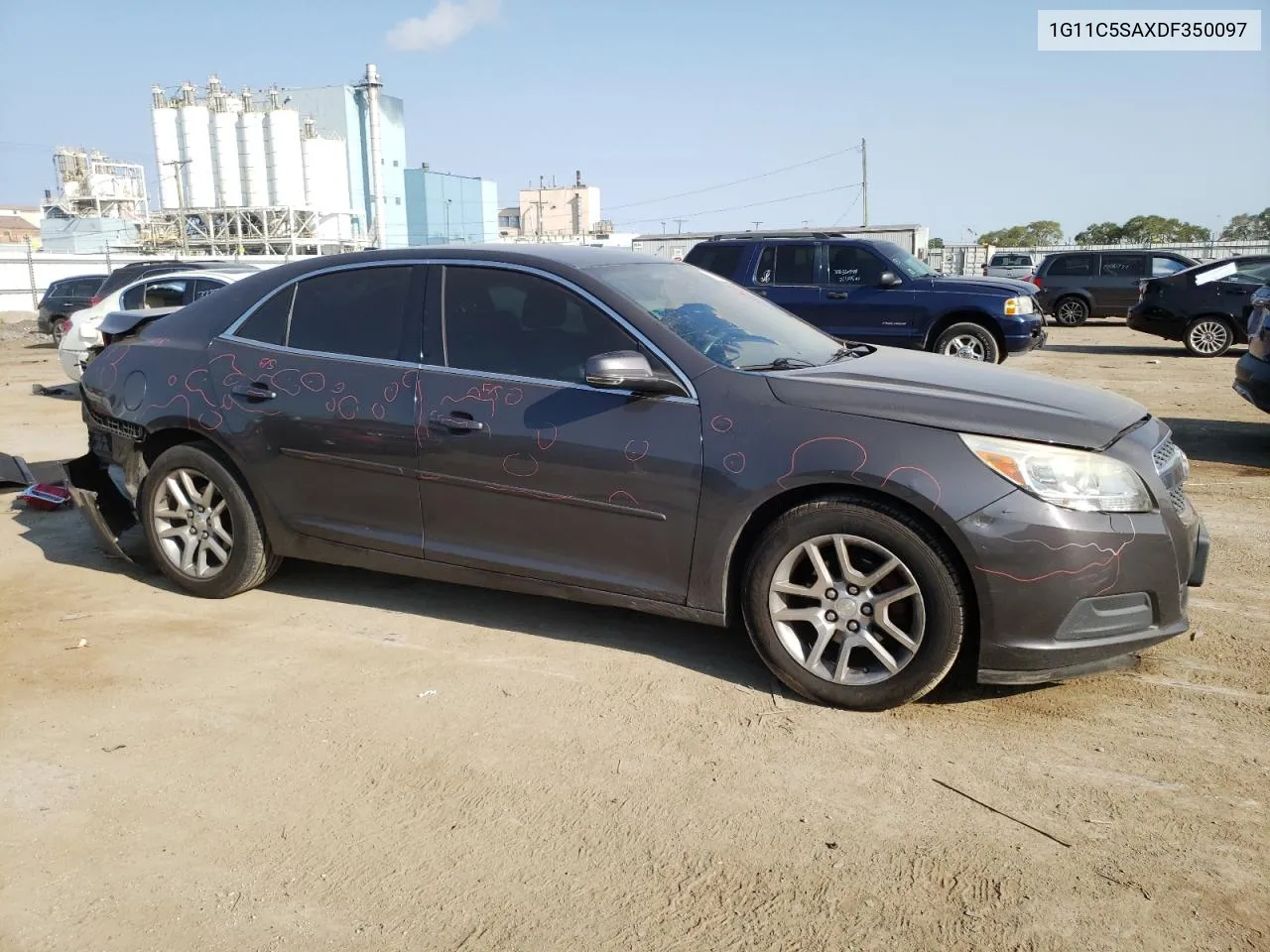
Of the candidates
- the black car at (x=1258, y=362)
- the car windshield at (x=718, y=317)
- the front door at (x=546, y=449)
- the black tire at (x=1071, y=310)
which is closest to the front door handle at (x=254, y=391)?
the front door at (x=546, y=449)

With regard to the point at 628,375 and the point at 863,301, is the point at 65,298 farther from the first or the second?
the point at 628,375

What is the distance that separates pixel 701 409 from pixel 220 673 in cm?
219

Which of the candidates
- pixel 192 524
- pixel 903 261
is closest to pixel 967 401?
pixel 192 524

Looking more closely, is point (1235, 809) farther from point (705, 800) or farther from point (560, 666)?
point (560, 666)

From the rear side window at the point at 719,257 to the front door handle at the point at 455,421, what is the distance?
30.2 feet

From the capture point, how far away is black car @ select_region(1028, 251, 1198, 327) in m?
22.2

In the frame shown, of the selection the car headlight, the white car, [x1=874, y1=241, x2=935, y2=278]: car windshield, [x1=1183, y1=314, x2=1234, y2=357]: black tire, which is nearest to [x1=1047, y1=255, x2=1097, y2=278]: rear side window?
[x1=1183, y1=314, x2=1234, y2=357]: black tire

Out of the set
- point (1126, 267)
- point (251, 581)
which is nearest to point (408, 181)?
point (1126, 267)

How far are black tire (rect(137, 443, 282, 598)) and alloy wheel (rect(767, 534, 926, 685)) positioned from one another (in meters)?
2.54

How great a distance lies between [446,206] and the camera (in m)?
84.7

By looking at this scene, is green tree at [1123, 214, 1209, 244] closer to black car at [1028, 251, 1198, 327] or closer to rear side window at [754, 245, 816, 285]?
black car at [1028, 251, 1198, 327]

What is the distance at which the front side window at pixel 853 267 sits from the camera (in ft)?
41.9

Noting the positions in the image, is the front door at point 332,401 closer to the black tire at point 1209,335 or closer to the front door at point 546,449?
the front door at point 546,449

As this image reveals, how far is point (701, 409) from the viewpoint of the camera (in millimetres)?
3895
